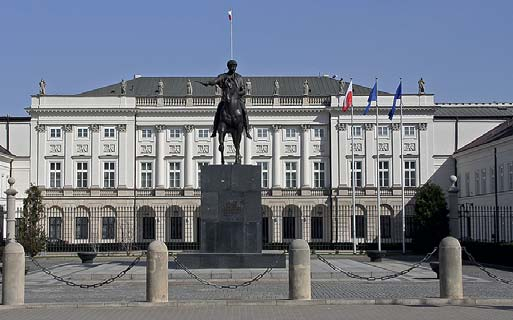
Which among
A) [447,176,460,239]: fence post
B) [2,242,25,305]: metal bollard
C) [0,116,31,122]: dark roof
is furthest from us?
[0,116,31,122]: dark roof

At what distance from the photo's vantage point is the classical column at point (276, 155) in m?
77.9

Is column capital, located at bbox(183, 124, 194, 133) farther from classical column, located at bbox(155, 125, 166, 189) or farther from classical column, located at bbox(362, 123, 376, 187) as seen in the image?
classical column, located at bbox(362, 123, 376, 187)

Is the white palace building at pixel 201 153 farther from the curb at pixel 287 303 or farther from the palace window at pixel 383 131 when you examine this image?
the curb at pixel 287 303

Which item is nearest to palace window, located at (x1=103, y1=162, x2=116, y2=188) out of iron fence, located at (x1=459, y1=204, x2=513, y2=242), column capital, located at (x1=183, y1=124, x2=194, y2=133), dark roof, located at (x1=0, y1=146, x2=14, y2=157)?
column capital, located at (x1=183, y1=124, x2=194, y2=133)

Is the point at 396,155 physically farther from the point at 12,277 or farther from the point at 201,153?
the point at 12,277

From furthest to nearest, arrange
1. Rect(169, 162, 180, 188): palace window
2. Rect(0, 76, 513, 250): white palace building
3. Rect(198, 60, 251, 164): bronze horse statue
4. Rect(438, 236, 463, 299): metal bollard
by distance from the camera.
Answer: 1. Rect(169, 162, 180, 188): palace window
2. Rect(0, 76, 513, 250): white palace building
3. Rect(198, 60, 251, 164): bronze horse statue
4. Rect(438, 236, 463, 299): metal bollard

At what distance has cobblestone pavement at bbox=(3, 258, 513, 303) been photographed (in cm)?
2050

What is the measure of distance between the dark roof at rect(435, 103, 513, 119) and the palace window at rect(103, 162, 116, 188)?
30.3m

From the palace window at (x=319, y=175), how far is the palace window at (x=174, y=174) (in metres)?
12.5

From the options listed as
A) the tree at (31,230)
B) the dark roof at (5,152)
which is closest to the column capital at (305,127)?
the dark roof at (5,152)

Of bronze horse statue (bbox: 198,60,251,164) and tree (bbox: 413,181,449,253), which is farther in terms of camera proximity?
tree (bbox: 413,181,449,253)

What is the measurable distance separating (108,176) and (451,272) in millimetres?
61450

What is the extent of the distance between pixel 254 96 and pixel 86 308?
60664mm

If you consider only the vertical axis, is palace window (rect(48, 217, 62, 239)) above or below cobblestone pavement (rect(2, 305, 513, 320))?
above
